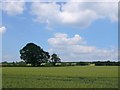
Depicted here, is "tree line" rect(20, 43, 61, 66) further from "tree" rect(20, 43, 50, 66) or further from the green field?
the green field

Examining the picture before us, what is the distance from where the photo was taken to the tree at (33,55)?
4158 inches

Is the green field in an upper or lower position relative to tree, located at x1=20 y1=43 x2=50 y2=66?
lower

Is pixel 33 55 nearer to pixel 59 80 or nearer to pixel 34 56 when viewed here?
pixel 34 56

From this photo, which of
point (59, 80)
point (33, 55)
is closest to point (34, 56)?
point (33, 55)

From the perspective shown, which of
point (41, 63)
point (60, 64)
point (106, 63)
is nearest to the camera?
point (106, 63)

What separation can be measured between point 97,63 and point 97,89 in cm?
8305

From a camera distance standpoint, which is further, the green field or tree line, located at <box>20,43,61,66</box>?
tree line, located at <box>20,43,61,66</box>

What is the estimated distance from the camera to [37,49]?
108125 millimetres

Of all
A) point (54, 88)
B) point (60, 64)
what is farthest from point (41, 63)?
point (54, 88)

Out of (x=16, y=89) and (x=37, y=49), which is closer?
(x=16, y=89)

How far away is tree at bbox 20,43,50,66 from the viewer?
347 ft

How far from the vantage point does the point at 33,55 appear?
357 feet

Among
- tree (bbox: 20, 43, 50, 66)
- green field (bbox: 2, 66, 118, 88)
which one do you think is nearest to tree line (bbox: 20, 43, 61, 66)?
tree (bbox: 20, 43, 50, 66)

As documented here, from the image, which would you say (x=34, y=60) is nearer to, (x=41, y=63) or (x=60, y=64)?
(x=41, y=63)
